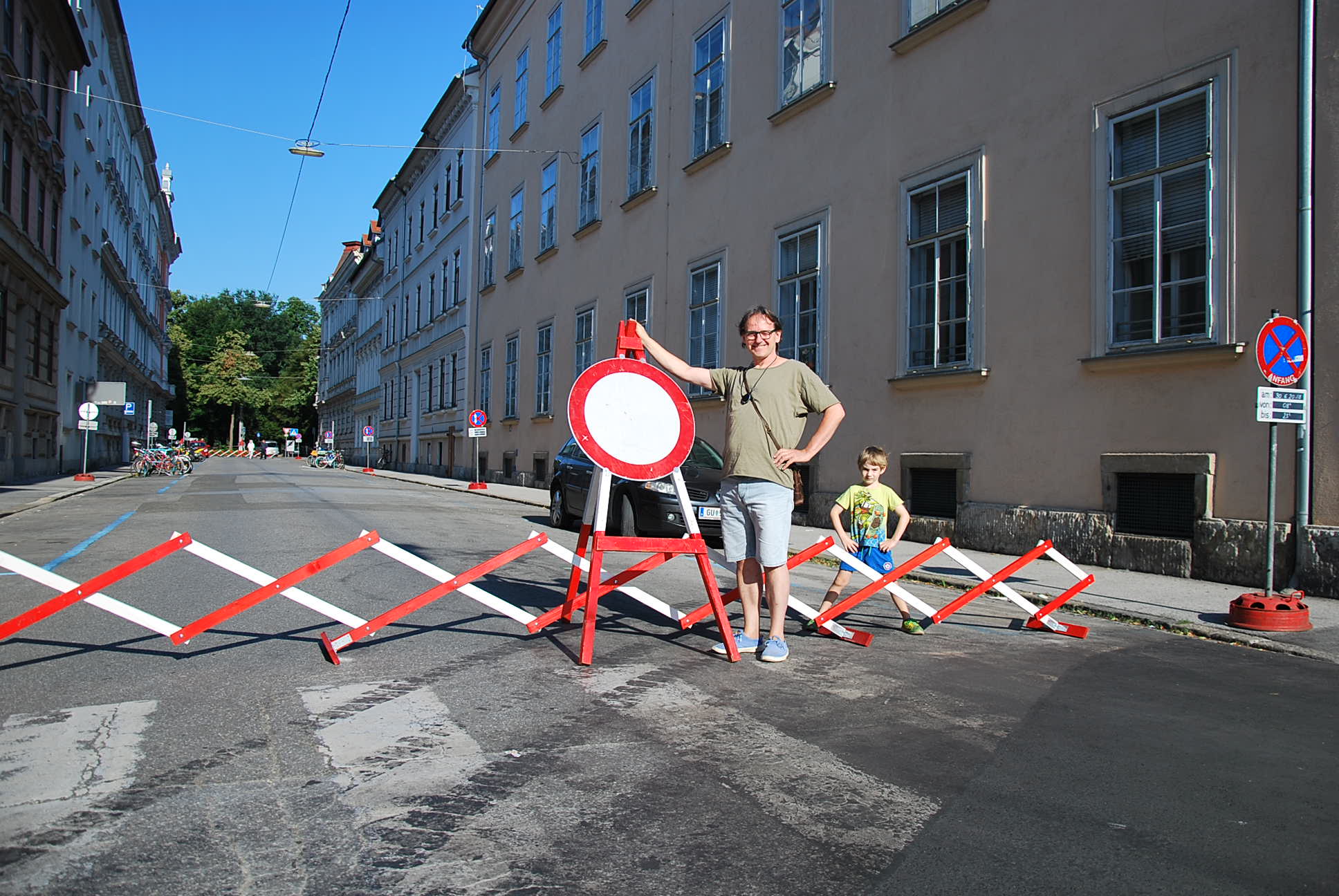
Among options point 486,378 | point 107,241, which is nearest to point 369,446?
point 107,241

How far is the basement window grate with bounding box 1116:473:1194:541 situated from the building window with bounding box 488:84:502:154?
27.0 m

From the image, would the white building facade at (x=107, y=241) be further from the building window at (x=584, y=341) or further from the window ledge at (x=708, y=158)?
the window ledge at (x=708, y=158)

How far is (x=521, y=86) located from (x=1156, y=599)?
27689 mm

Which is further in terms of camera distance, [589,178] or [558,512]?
[589,178]

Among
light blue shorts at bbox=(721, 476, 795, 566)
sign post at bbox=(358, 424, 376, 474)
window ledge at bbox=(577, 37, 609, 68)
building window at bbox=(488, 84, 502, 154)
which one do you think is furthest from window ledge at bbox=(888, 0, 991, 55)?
sign post at bbox=(358, 424, 376, 474)

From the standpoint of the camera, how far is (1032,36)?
39.4 ft

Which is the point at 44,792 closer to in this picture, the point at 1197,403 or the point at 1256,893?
the point at 1256,893

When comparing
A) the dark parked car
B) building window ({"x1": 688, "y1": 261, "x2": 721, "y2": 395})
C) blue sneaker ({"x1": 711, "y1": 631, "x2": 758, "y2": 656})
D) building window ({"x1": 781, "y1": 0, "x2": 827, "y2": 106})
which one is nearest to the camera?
blue sneaker ({"x1": 711, "y1": 631, "x2": 758, "y2": 656})

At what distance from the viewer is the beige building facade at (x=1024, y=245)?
9.38m

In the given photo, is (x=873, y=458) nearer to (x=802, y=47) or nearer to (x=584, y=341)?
(x=802, y=47)

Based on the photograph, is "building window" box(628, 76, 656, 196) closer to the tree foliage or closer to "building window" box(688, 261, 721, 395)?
"building window" box(688, 261, 721, 395)

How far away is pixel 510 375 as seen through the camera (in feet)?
104

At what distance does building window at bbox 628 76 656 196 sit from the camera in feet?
72.0

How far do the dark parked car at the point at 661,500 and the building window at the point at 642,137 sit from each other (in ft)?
30.8
